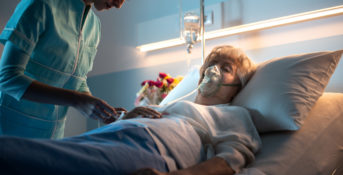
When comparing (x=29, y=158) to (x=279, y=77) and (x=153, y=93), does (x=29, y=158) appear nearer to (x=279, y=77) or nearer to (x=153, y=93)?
(x=279, y=77)

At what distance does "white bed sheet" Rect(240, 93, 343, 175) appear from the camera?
123cm

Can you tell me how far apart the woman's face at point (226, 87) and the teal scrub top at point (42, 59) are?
27.9 inches

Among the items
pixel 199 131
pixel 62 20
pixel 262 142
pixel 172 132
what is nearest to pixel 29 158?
pixel 172 132

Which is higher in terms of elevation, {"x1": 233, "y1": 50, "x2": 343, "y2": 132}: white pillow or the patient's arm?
{"x1": 233, "y1": 50, "x2": 343, "y2": 132}: white pillow

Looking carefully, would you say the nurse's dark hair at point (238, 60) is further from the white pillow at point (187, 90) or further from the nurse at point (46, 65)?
the nurse at point (46, 65)

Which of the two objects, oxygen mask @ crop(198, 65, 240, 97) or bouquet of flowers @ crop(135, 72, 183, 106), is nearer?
oxygen mask @ crop(198, 65, 240, 97)

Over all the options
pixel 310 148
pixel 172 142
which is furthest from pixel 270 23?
pixel 172 142

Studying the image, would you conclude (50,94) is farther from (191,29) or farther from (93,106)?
(191,29)

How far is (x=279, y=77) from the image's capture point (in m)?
1.54

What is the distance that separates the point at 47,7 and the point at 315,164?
131 centimetres

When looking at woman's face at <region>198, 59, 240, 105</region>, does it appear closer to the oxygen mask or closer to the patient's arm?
the oxygen mask

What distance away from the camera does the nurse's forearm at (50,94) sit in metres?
1.17

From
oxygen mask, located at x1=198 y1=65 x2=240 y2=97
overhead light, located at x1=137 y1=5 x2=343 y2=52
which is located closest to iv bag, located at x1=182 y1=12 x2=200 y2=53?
overhead light, located at x1=137 y1=5 x2=343 y2=52

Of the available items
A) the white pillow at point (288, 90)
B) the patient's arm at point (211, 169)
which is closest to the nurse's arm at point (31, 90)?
the patient's arm at point (211, 169)
